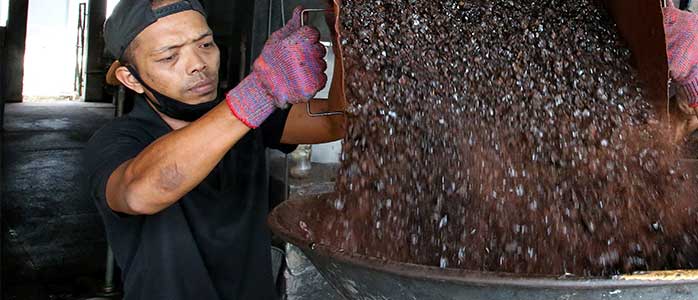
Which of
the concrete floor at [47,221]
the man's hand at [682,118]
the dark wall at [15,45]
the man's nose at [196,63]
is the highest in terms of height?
the dark wall at [15,45]

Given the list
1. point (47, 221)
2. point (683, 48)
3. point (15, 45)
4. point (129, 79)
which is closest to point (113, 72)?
point (129, 79)

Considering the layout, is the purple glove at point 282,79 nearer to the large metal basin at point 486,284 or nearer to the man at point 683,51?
the large metal basin at point 486,284

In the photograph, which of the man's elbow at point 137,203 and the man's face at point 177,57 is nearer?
the man's elbow at point 137,203

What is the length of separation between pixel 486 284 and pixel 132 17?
1049mm

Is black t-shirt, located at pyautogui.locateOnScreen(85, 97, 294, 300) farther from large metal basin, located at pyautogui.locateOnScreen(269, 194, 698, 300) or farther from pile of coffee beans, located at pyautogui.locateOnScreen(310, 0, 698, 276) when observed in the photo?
large metal basin, located at pyautogui.locateOnScreen(269, 194, 698, 300)

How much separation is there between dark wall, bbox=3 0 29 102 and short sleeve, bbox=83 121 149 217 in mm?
6631

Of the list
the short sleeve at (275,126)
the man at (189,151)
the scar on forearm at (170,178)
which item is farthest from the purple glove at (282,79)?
the short sleeve at (275,126)

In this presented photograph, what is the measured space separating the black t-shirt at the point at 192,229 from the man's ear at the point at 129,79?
0.10ft

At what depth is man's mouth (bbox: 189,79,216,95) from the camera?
1.56 meters

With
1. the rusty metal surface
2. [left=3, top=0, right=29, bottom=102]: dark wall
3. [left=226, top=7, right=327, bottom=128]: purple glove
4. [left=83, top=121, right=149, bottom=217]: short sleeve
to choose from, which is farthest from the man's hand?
[left=3, top=0, right=29, bottom=102]: dark wall

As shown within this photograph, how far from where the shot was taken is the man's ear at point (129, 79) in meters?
1.58

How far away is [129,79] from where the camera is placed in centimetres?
160

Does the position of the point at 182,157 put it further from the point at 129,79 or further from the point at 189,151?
the point at 129,79

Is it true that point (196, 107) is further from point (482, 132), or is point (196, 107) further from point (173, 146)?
point (482, 132)
